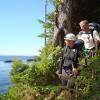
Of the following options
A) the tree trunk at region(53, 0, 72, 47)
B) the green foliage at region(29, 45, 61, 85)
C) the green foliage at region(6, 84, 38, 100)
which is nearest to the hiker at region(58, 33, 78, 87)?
the green foliage at region(6, 84, 38, 100)

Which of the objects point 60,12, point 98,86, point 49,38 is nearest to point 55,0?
point 60,12

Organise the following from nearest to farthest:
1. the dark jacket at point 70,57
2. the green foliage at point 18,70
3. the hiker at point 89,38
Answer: the dark jacket at point 70,57
the hiker at point 89,38
the green foliage at point 18,70

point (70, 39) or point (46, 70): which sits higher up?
point (70, 39)

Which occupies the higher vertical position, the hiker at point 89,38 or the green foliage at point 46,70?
the hiker at point 89,38

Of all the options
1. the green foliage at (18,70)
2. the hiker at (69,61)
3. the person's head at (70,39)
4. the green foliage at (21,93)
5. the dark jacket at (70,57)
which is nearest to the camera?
the person's head at (70,39)

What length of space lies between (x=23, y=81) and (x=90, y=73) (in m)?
3.01

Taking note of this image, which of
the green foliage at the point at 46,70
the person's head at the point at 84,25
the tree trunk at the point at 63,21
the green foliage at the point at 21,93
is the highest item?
the tree trunk at the point at 63,21

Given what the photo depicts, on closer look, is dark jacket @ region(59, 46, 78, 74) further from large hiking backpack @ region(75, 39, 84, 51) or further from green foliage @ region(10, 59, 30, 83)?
green foliage @ region(10, 59, 30, 83)

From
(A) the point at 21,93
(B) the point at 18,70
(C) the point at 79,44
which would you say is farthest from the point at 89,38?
(B) the point at 18,70

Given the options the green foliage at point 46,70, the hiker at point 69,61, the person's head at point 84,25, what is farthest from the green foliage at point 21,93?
the person's head at point 84,25

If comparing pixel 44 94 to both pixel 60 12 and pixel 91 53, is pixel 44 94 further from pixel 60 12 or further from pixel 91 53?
pixel 60 12

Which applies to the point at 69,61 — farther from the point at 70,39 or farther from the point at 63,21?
the point at 63,21

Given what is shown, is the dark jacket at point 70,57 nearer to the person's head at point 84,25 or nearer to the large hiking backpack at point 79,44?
the large hiking backpack at point 79,44

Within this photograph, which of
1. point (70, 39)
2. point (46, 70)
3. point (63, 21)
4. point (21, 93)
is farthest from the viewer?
point (63, 21)
